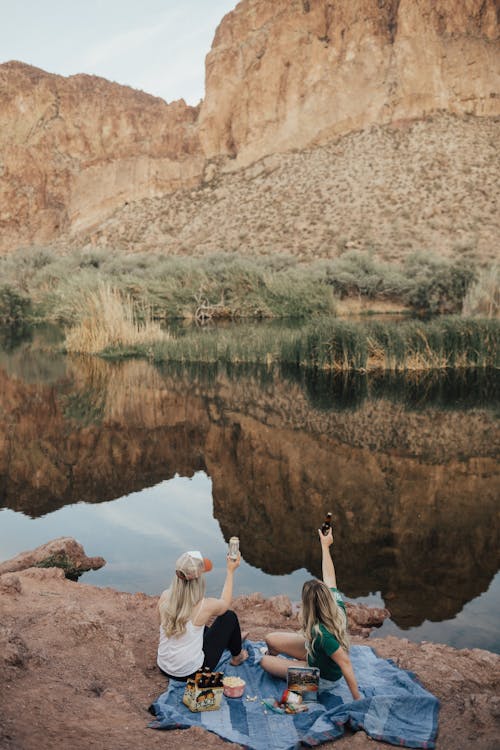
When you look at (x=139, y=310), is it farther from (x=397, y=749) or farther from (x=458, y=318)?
(x=397, y=749)

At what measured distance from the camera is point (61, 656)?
4121 mm

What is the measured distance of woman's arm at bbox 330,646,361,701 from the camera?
3.77 m

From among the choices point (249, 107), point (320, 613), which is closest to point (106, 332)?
point (320, 613)

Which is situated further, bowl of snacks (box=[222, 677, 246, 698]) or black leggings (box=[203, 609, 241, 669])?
black leggings (box=[203, 609, 241, 669])

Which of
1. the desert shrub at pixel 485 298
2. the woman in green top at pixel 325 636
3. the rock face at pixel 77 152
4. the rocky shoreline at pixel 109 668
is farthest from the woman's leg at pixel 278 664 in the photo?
the rock face at pixel 77 152

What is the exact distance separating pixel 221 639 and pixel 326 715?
2.68ft

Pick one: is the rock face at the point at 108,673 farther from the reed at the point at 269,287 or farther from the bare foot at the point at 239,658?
the reed at the point at 269,287

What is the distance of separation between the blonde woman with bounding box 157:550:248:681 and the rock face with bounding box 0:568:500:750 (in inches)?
7.1

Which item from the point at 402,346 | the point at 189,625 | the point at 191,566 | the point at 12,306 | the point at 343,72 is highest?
the point at 343,72

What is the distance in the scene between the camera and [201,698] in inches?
147

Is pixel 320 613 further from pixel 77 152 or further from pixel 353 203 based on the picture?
pixel 77 152

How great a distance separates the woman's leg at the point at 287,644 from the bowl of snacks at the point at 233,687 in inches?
12.6

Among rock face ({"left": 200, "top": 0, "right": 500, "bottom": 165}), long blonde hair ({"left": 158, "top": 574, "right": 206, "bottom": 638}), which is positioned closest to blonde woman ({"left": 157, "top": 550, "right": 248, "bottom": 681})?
long blonde hair ({"left": 158, "top": 574, "right": 206, "bottom": 638})

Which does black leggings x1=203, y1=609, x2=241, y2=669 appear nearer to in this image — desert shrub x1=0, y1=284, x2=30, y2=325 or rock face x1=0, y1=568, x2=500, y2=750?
rock face x1=0, y1=568, x2=500, y2=750
